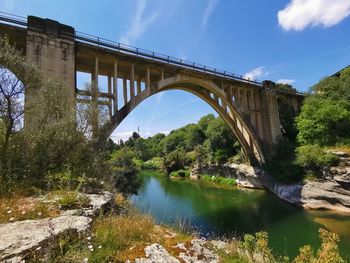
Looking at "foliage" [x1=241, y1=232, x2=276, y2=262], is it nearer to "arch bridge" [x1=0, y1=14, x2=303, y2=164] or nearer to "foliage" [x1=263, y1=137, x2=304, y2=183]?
"arch bridge" [x1=0, y1=14, x2=303, y2=164]


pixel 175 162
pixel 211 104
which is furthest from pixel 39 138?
pixel 175 162

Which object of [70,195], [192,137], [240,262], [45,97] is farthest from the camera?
[192,137]

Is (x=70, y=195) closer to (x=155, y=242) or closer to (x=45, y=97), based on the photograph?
(x=155, y=242)

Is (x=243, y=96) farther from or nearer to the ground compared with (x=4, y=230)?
farther from the ground

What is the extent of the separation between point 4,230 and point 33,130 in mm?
4397

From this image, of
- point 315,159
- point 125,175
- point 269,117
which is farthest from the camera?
point 269,117

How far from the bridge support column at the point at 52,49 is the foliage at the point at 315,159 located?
17.6 metres

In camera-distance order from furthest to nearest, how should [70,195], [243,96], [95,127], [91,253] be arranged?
[243,96], [95,127], [70,195], [91,253]

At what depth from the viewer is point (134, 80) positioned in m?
16.7

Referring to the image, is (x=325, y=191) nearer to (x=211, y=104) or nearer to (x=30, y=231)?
(x=211, y=104)

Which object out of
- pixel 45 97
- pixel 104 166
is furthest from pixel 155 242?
pixel 104 166

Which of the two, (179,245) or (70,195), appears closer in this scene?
(179,245)

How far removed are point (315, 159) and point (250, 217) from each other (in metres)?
7.40

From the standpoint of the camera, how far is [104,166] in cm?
1009
